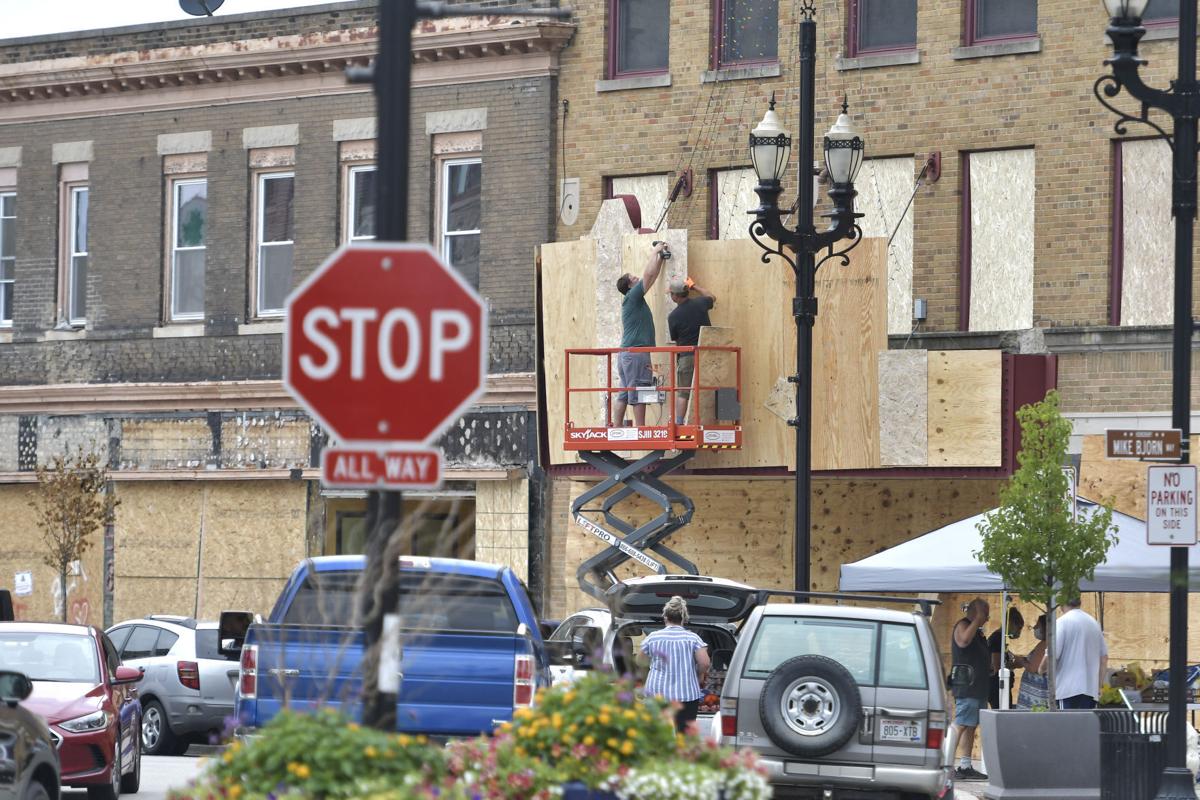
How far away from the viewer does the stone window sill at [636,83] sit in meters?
28.0

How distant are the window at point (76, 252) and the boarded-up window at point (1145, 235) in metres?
15.5

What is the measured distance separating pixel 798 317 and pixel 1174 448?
563 cm

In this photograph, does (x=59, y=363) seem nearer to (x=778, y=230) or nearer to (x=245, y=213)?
(x=245, y=213)

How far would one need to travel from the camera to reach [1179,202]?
15766 mm

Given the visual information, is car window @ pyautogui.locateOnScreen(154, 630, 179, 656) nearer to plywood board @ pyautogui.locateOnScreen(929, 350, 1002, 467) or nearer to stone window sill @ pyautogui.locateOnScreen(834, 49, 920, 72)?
plywood board @ pyautogui.locateOnScreen(929, 350, 1002, 467)

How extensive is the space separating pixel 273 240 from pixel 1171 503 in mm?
17453

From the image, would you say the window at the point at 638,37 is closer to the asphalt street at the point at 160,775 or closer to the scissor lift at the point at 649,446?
the scissor lift at the point at 649,446

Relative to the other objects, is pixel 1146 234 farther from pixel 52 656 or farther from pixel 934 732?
pixel 52 656

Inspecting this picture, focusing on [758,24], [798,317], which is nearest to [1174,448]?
[798,317]

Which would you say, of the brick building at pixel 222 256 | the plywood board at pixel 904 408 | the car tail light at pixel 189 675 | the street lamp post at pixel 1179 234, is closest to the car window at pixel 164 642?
the car tail light at pixel 189 675

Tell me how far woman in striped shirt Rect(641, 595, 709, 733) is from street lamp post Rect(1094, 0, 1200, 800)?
3.46 meters

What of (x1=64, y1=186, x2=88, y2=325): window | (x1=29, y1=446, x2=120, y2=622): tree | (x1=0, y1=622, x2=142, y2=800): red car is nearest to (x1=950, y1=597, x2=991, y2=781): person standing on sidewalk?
(x1=0, y1=622, x2=142, y2=800): red car

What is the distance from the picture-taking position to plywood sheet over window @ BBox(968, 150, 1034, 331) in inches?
1011

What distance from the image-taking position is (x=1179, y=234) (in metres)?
16.0
